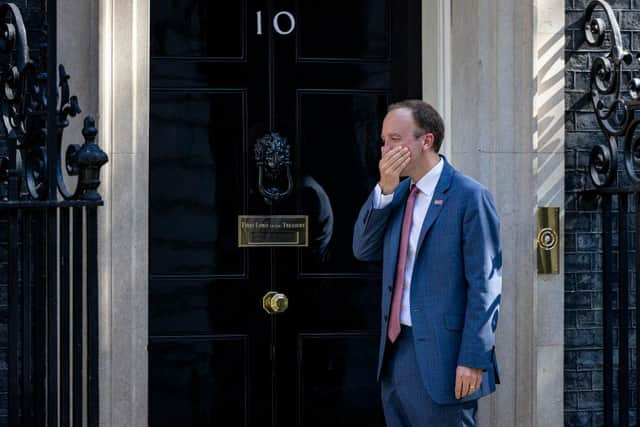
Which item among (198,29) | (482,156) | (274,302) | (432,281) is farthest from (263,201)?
(432,281)

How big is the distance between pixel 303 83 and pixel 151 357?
67.5 inches

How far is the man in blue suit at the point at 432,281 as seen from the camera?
15.0 feet

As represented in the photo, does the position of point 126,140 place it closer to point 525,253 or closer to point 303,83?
point 303,83

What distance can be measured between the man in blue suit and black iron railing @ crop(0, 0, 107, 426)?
1.20 meters

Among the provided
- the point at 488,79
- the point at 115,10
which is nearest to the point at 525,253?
the point at 488,79

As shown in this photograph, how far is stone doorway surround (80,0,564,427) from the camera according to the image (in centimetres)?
570

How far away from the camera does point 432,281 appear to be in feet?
15.2

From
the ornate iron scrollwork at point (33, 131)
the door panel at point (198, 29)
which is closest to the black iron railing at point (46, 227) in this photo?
the ornate iron scrollwork at point (33, 131)

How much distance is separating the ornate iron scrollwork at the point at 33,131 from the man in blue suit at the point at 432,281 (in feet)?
3.92

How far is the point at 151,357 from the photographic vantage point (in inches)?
241

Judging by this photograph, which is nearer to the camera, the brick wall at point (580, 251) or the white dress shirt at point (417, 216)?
the white dress shirt at point (417, 216)

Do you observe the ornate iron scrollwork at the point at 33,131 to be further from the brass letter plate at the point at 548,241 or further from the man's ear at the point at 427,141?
the brass letter plate at the point at 548,241

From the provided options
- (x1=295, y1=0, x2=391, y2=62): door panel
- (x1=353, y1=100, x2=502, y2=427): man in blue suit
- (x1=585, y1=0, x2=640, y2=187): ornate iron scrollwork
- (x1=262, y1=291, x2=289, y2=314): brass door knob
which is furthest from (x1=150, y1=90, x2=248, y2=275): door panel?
(x1=585, y1=0, x2=640, y2=187): ornate iron scrollwork

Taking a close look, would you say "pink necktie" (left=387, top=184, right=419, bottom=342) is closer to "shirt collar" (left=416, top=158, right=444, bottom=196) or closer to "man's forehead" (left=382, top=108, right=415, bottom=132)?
"shirt collar" (left=416, top=158, right=444, bottom=196)
